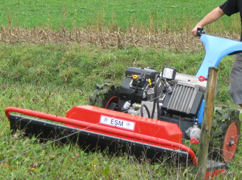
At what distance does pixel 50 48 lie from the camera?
1034cm

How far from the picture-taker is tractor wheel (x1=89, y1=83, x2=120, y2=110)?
15.6ft

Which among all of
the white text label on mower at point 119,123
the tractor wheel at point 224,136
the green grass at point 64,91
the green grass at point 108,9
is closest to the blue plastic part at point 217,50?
the tractor wheel at point 224,136

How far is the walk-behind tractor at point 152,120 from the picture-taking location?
3861 millimetres

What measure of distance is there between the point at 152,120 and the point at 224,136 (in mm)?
736

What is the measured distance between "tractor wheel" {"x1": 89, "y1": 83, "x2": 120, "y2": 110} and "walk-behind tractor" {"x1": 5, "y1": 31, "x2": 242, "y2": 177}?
0.04ft

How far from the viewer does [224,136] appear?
4176mm

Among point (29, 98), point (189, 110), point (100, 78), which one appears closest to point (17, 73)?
point (100, 78)

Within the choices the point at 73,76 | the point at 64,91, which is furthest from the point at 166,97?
the point at 73,76

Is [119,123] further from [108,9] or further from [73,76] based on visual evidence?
[108,9]

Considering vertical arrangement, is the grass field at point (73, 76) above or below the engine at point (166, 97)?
below

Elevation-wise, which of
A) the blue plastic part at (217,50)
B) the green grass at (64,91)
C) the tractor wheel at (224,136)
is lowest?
the green grass at (64,91)

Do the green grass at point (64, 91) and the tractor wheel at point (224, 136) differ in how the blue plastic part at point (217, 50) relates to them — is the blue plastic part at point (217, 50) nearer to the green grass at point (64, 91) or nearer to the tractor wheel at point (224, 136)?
the tractor wheel at point (224, 136)

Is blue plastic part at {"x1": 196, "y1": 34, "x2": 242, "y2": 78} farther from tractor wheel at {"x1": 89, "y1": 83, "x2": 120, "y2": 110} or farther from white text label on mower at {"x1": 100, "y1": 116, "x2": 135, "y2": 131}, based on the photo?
tractor wheel at {"x1": 89, "y1": 83, "x2": 120, "y2": 110}

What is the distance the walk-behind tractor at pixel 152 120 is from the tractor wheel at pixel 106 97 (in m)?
0.01
